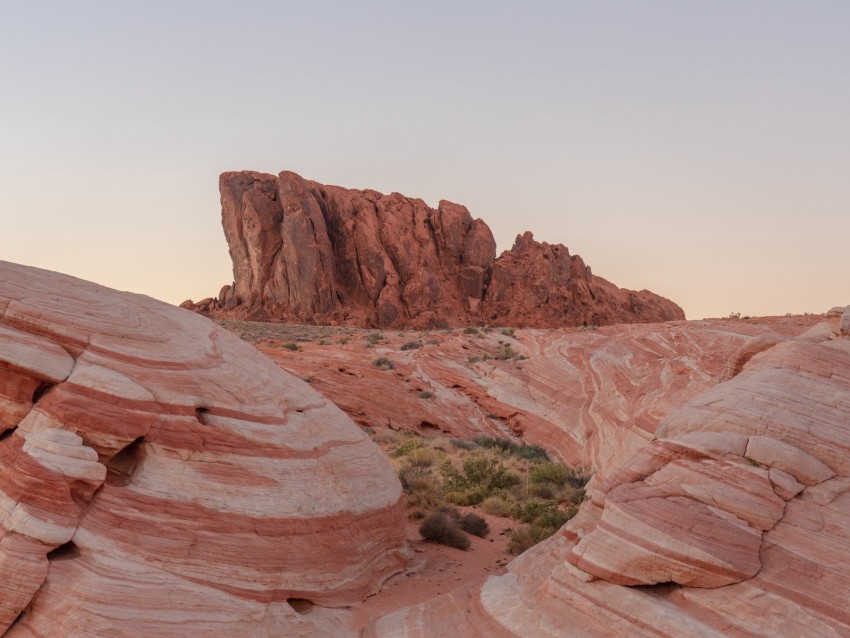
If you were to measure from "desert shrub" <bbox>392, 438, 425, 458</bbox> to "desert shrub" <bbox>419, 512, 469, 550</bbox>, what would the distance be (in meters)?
5.00

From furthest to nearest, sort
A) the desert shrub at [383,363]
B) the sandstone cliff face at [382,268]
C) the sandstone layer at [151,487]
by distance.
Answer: the sandstone cliff face at [382,268]
the desert shrub at [383,363]
the sandstone layer at [151,487]

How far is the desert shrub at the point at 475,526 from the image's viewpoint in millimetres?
10641

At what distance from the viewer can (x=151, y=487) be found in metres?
6.40

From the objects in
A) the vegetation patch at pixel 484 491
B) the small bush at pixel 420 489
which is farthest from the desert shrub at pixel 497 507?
the small bush at pixel 420 489

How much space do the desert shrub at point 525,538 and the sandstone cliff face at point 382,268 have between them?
5992 centimetres

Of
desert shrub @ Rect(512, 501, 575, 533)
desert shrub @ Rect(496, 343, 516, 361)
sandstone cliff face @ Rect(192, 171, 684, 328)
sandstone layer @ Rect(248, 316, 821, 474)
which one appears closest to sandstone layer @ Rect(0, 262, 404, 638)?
desert shrub @ Rect(512, 501, 575, 533)

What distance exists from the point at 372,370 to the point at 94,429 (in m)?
15.0

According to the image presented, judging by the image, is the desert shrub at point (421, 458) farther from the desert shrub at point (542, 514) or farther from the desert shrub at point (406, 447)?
the desert shrub at point (542, 514)

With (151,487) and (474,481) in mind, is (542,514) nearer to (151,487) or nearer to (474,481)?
(474,481)

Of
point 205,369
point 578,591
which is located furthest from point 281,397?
point 578,591

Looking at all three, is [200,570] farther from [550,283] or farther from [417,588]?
[550,283]

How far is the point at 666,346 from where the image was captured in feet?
63.2

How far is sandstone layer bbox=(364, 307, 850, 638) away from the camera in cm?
523

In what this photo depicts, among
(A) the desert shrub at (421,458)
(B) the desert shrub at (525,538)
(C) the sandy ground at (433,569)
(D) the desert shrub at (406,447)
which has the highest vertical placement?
(B) the desert shrub at (525,538)
